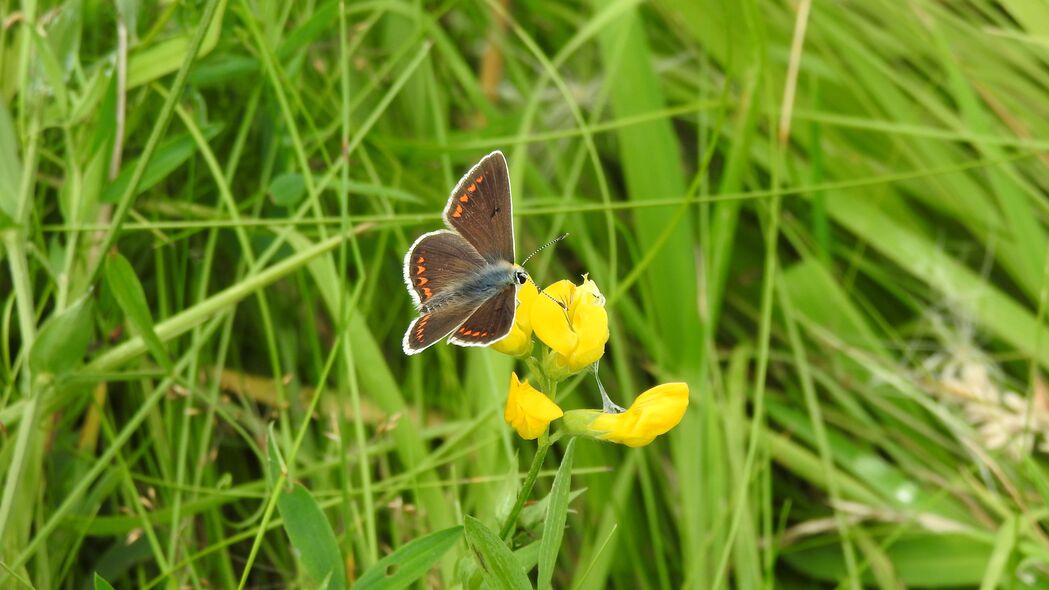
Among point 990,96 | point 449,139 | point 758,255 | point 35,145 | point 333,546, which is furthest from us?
point 758,255

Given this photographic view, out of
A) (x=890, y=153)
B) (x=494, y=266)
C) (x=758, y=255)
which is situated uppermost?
(x=494, y=266)

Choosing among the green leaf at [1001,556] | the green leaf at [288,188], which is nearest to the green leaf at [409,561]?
the green leaf at [288,188]

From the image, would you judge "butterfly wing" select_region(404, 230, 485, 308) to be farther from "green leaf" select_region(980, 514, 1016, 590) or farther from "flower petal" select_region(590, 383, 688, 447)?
"green leaf" select_region(980, 514, 1016, 590)

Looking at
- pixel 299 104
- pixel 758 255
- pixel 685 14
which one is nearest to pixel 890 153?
pixel 758 255

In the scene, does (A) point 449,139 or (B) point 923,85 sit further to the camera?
(B) point 923,85

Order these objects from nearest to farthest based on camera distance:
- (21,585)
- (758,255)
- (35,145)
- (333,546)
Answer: (333,546)
(21,585)
(35,145)
(758,255)

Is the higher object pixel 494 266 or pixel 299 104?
pixel 299 104

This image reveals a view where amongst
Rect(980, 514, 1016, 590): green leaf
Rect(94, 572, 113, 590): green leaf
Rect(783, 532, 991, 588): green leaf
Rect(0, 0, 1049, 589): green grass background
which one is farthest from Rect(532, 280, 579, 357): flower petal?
Rect(783, 532, 991, 588): green leaf

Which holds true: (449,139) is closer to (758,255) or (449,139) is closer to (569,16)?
(569,16)
